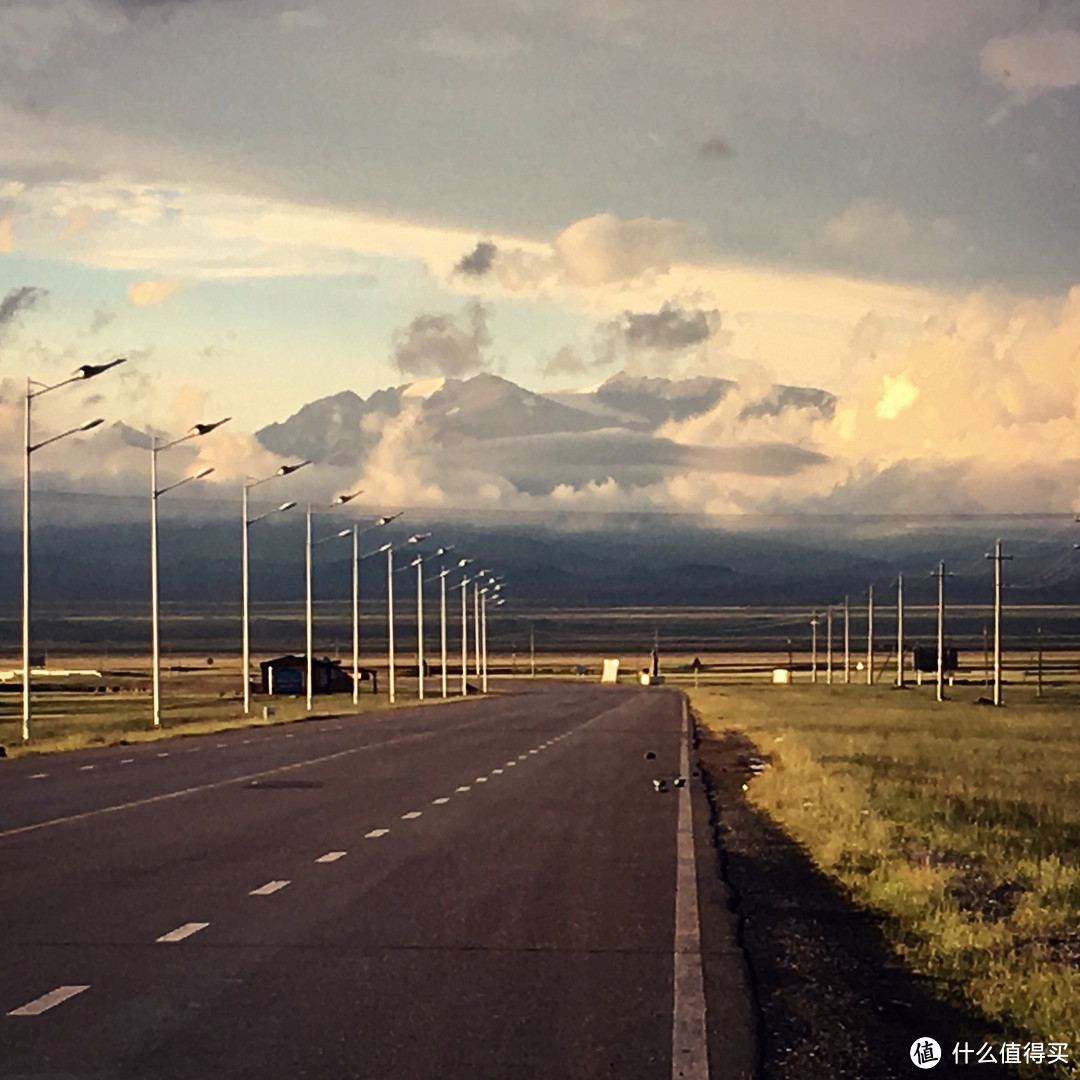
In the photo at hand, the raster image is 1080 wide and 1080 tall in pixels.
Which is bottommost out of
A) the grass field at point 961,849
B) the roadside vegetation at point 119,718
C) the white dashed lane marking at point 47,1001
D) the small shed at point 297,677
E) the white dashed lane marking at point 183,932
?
the small shed at point 297,677

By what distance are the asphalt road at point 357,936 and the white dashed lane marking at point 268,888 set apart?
0.05 m

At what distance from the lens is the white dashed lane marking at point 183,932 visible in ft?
47.2

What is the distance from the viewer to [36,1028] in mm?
11000

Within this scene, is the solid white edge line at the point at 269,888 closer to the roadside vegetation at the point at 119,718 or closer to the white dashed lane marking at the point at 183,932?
the white dashed lane marking at the point at 183,932

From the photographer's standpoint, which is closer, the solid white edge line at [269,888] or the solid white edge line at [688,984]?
the solid white edge line at [688,984]

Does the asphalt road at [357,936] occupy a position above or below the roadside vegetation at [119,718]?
above

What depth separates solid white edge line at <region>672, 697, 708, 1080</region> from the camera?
10.2 metres

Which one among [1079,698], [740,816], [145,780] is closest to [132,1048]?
[740,816]

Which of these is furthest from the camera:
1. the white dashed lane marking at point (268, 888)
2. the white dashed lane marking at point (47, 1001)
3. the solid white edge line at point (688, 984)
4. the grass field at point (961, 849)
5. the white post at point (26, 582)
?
the white post at point (26, 582)

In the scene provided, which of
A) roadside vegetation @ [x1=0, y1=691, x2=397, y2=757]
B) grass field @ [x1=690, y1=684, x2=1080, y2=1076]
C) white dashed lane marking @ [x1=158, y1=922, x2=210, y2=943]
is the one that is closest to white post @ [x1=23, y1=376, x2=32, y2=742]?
roadside vegetation @ [x1=0, y1=691, x2=397, y2=757]

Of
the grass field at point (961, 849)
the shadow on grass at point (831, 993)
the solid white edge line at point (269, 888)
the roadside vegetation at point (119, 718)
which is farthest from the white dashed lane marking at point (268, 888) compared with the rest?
the roadside vegetation at point (119, 718)

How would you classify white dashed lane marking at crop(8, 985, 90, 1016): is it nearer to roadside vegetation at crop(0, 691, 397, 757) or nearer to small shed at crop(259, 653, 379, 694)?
roadside vegetation at crop(0, 691, 397, 757)

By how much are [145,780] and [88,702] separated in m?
89.3

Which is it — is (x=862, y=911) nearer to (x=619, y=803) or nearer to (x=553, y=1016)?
(x=553, y=1016)
